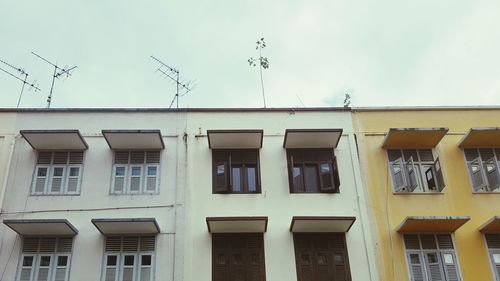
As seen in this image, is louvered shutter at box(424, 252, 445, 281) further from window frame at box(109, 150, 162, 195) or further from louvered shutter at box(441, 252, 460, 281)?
window frame at box(109, 150, 162, 195)

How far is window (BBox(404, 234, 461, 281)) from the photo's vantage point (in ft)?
43.1

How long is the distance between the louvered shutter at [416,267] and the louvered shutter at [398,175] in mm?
1852

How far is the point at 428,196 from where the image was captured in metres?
14.2

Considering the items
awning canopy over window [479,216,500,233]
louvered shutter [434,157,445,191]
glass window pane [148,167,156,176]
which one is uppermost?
glass window pane [148,167,156,176]

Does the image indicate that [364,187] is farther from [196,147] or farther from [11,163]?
[11,163]

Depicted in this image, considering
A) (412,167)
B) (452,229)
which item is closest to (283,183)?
(412,167)

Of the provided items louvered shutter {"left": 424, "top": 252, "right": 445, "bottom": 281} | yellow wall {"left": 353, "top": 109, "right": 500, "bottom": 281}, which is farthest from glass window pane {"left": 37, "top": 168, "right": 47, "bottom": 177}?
louvered shutter {"left": 424, "top": 252, "right": 445, "bottom": 281}

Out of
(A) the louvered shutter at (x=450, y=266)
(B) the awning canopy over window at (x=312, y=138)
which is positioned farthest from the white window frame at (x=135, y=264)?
(A) the louvered shutter at (x=450, y=266)

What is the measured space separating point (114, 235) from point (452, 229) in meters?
8.71

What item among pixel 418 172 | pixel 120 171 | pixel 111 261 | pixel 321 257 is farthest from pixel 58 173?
pixel 418 172

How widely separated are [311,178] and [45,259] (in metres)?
7.26

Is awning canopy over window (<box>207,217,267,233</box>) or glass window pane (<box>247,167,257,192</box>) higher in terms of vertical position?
glass window pane (<box>247,167,257,192</box>)

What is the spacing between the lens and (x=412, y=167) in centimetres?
1453

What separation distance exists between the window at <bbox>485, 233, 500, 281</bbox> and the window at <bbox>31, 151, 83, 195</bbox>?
429 inches
